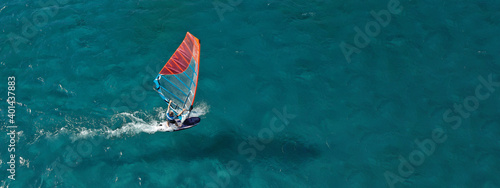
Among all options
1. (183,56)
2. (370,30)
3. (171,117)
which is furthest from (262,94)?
(370,30)

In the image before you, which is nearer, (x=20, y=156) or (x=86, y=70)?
(x=20, y=156)

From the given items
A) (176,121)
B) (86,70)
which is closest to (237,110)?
(176,121)

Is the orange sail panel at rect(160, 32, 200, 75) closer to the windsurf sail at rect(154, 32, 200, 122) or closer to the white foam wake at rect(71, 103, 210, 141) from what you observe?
the windsurf sail at rect(154, 32, 200, 122)

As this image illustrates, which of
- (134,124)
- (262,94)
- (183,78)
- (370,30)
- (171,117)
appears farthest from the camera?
(370,30)

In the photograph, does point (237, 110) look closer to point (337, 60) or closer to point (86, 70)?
point (337, 60)

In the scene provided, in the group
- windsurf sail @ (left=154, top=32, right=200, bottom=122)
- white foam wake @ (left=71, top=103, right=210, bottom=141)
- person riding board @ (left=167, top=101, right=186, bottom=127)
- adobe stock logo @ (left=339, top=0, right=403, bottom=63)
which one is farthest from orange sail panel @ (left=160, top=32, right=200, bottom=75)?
adobe stock logo @ (left=339, top=0, right=403, bottom=63)

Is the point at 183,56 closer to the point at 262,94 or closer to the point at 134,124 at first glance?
the point at 134,124
